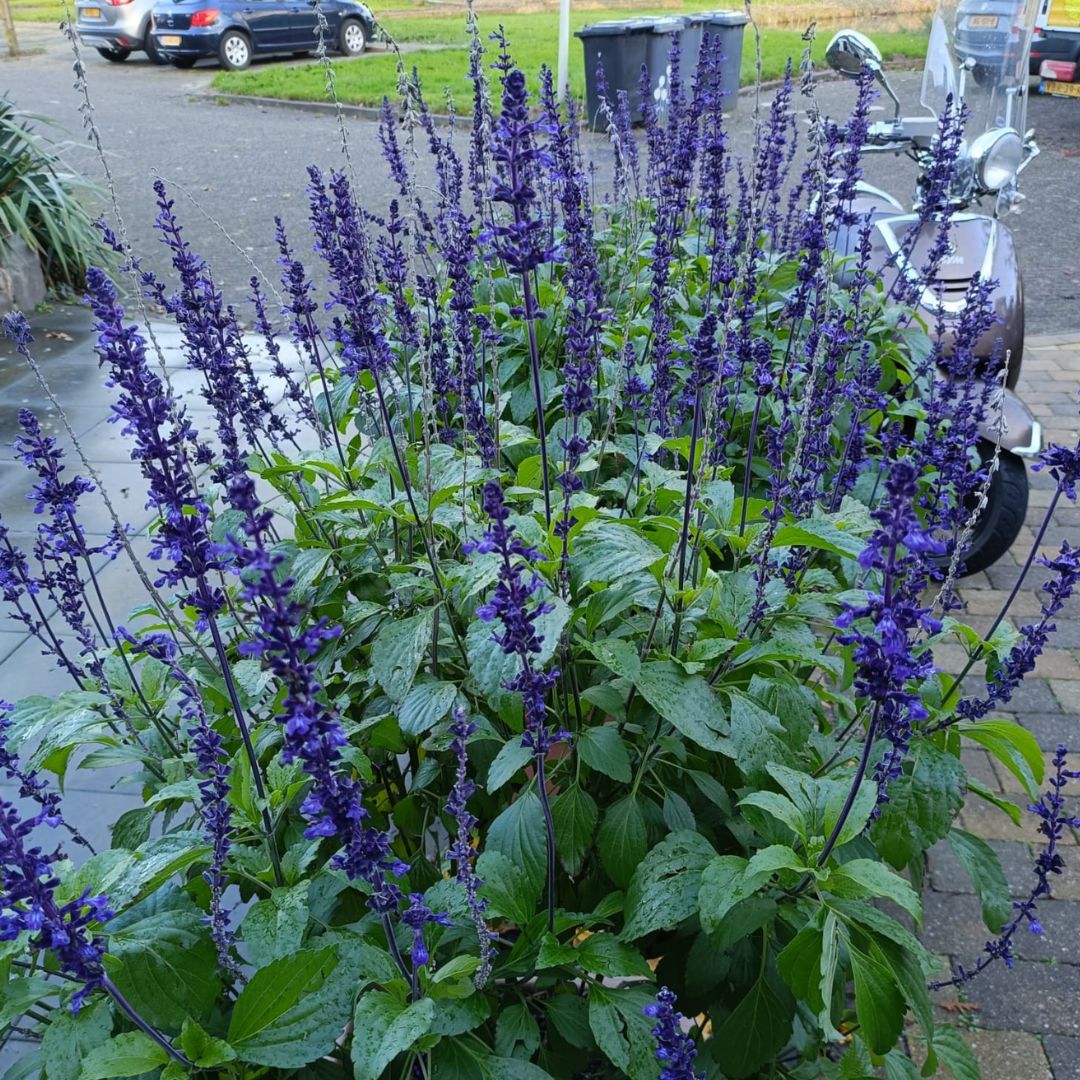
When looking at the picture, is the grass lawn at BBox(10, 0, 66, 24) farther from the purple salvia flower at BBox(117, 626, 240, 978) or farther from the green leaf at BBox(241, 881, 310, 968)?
the green leaf at BBox(241, 881, 310, 968)

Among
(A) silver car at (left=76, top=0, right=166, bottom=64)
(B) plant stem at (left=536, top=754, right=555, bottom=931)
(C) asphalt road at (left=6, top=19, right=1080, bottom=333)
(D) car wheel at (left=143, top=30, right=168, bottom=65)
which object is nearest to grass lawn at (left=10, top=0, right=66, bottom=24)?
(D) car wheel at (left=143, top=30, right=168, bottom=65)

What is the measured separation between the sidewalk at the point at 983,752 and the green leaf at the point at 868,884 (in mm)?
1558

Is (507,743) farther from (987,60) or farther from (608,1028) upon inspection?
(987,60)

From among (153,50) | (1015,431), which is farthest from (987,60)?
(153,50)

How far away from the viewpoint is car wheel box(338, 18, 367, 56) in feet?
73.2

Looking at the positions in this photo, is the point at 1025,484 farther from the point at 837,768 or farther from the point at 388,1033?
the point at 388,1033

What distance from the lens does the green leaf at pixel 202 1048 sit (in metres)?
1.55

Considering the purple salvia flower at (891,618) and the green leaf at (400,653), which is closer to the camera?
the purple salvia flower at (891,618)

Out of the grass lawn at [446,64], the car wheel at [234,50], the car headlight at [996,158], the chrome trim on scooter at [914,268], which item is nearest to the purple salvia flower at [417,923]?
the chrome trim on scooter at [914,268]

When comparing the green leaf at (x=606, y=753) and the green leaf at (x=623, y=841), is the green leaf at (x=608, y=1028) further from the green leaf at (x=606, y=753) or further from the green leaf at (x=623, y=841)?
the green leaf at (x=606, y=753)

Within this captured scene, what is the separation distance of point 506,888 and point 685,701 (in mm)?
466

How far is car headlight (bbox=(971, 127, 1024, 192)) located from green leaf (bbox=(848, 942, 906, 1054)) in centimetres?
414

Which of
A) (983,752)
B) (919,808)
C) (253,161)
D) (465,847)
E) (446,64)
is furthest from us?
(446,64)

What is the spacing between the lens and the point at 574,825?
2.01 m
